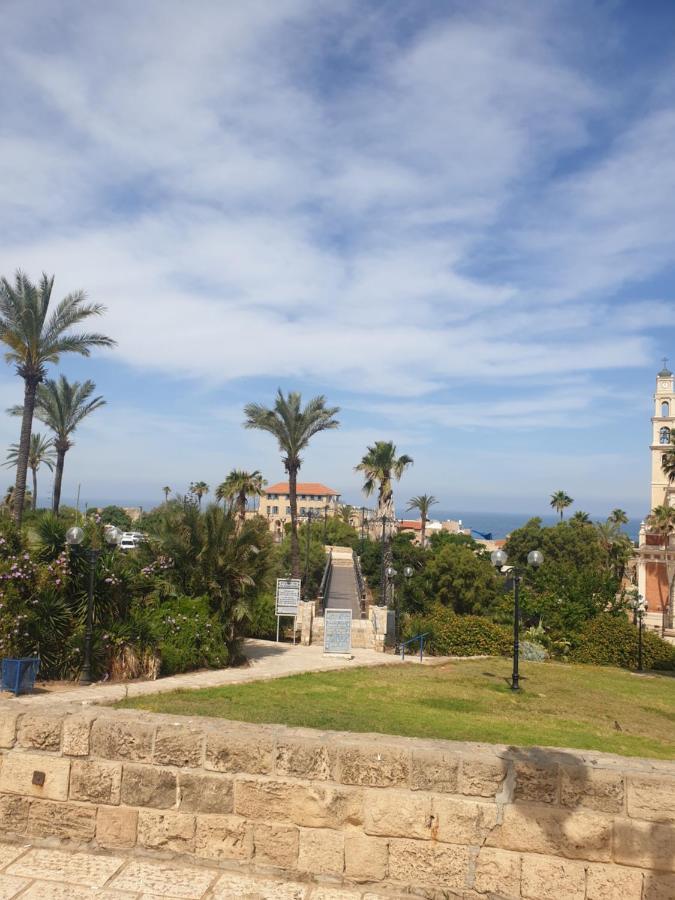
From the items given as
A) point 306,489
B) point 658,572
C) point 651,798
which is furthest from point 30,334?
point 306,489

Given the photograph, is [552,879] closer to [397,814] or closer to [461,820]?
[461,820]

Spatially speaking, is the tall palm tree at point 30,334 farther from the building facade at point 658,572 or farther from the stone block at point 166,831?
the building facade at point 658,572

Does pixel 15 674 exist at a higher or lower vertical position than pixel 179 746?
lower

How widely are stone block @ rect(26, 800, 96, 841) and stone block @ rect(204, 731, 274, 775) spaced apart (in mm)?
1003

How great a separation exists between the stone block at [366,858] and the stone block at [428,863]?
0.05 metres

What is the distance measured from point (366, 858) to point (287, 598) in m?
17.7

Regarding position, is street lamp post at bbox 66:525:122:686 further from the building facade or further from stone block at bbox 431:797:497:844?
the building facade

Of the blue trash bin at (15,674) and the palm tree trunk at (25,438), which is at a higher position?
the palm tree trunk at (25,438)

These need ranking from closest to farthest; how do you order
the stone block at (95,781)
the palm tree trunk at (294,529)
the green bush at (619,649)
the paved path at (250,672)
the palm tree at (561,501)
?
the stone block at (95,781) → the paved path at (250,672) → the green bush at (619,649) → the palm tree trunk at (294,529) → the palm tree at (561,501)

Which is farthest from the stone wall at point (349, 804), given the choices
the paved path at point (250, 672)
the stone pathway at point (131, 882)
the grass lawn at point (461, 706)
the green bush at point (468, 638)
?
the green bush at point (468, 638)

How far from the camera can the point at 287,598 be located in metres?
21.8

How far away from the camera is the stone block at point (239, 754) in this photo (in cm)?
454

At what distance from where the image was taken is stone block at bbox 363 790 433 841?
4.29 m

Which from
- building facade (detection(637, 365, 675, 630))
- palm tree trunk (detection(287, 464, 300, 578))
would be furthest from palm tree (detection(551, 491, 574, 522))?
palm tree trunk (detection(287, 464, 300, 578))
